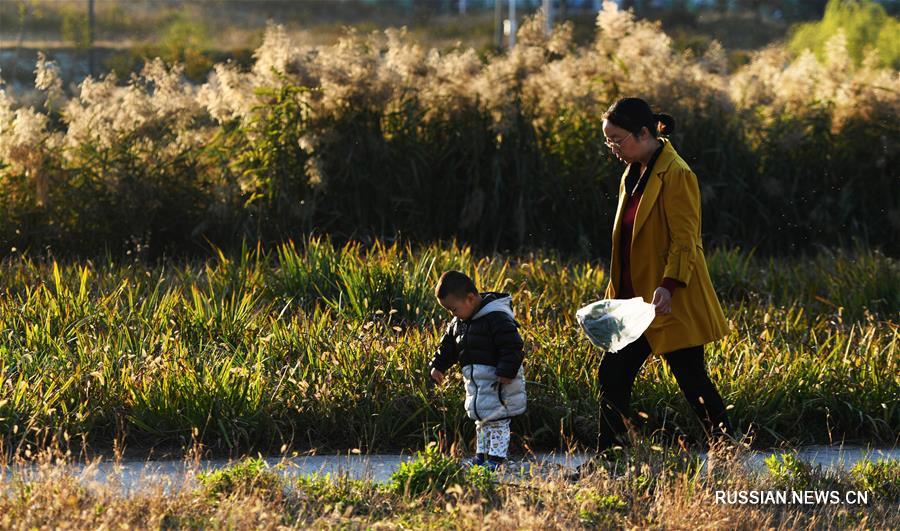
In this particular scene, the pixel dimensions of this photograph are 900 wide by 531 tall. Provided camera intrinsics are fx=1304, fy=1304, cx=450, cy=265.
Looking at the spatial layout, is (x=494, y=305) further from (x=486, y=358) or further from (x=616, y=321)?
(x=616, y=321)

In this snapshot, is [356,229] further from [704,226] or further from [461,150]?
[704,226]

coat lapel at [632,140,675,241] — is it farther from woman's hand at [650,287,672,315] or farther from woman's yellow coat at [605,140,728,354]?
woman's hand at [650,287,672,315]

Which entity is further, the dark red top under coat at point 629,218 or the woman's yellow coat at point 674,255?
the dark red top under coat at point 629,218

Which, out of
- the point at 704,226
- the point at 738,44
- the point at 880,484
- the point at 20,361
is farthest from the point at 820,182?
the point at 738,44

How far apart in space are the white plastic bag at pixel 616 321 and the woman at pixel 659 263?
0.08 metres

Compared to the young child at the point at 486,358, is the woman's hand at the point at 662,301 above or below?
above

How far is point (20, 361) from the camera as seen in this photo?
6.40 metres

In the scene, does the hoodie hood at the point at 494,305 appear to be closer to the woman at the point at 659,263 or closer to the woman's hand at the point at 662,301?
the woman at the point at 659,263

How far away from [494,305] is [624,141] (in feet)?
2.91

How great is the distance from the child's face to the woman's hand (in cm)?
75

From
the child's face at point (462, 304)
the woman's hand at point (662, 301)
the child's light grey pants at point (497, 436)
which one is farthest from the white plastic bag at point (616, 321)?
the child's light grey pants at point (497, 436)

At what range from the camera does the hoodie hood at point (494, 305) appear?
557cm

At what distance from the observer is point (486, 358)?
18.2 feet

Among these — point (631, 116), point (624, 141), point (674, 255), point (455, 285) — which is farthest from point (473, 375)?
point (631, 116)
